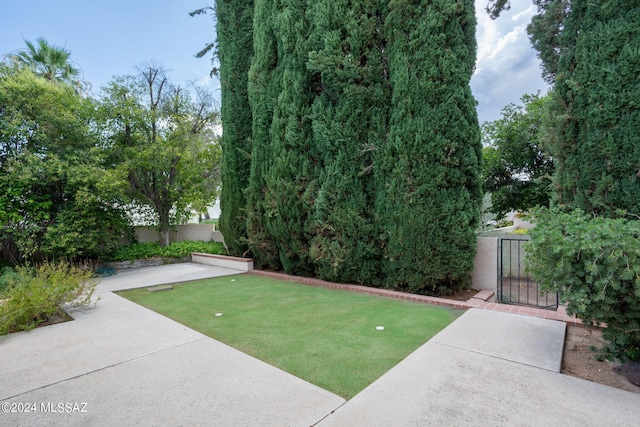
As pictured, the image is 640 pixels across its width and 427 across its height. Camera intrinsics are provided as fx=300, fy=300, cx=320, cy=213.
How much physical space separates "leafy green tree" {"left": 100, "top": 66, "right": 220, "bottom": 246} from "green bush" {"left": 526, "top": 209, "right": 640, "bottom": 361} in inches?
373

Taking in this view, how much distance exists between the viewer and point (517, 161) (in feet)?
28.6

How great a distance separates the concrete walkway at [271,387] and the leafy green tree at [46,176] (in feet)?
15.3

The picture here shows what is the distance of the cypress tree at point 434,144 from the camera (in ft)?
16.8

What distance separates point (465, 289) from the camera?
566cm

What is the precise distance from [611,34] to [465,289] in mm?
4247

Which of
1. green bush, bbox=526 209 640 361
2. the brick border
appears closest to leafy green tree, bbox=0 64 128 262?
the brick border

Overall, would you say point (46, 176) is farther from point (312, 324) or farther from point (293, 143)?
point (312, 324)

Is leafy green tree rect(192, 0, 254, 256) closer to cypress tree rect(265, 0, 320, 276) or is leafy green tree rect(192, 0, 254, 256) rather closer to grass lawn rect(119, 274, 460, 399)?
cypress tree rect(265, 0, 320, 276)

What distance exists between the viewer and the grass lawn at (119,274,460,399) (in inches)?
111

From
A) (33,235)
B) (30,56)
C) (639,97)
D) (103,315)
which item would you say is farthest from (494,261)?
(30,56)

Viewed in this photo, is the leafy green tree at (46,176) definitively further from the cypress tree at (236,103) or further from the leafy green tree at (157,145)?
the cypress tree at (236,103)

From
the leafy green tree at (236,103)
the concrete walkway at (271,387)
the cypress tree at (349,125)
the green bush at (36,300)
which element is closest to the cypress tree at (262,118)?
the leafy green tree at (236,103)

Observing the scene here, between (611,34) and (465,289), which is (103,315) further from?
(611,34)

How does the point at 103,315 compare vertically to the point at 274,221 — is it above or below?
below
